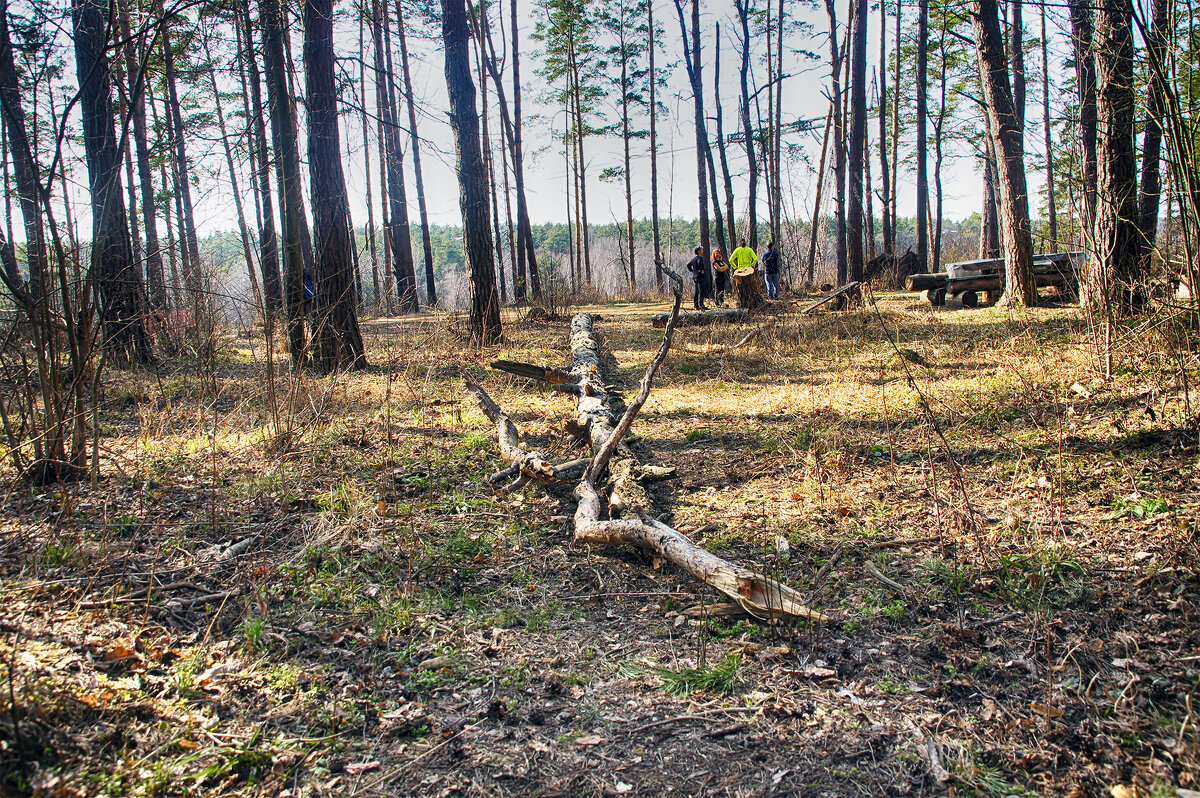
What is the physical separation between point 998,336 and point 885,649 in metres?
6.87

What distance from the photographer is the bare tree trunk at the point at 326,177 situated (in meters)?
8.08

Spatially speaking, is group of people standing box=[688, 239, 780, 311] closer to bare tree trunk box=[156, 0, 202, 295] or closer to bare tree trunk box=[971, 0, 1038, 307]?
bare tree trunk box=[971, 0, 1038, 307]

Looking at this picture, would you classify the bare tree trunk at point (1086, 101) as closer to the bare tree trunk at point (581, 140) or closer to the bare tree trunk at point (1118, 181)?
the bare tree trunk at point (1118, 181)

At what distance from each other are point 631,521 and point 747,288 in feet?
35.6

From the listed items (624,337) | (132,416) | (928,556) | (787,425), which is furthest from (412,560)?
(624,337)

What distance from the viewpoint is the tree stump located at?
1335 centimetres

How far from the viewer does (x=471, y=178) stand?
10703mm

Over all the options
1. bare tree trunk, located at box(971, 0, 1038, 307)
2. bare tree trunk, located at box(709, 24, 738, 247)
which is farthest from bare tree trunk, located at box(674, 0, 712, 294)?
bare tree trunk, located at box(971, 0, 1038, 307)

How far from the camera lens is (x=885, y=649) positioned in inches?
103

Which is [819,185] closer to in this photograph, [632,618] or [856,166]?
[856,166]

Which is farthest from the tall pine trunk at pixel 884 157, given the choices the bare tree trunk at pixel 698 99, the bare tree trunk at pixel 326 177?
the bare tree trunk at pixel 326 177

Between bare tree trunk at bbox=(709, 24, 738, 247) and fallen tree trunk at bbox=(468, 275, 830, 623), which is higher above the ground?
bare tree trunk at bbox=(709, 24, 738, 247)

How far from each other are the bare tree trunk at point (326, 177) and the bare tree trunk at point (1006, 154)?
28.8 feet

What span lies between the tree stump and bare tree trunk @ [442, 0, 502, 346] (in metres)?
5.22
